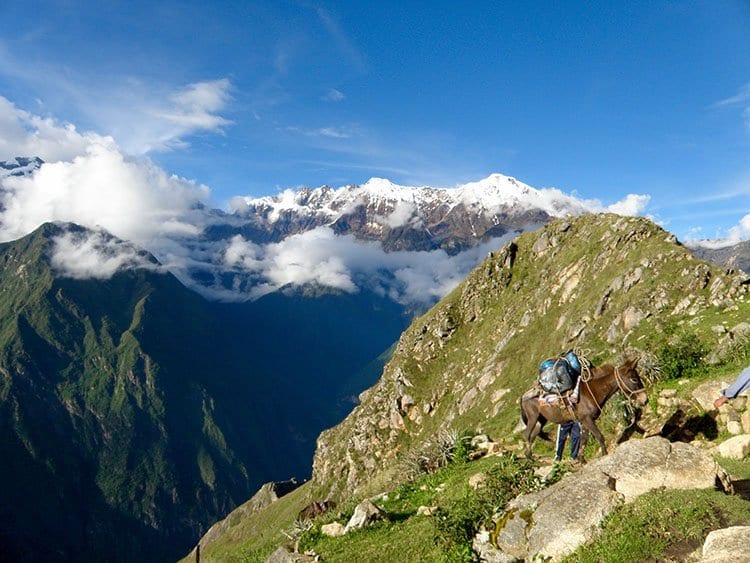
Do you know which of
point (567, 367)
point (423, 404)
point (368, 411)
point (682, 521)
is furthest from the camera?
point (368, 411)

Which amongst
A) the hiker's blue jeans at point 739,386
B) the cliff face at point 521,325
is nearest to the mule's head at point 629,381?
the hiker's blue jeans at point 739,386

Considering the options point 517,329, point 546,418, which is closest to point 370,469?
point 517,329

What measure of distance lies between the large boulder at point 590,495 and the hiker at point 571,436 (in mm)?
7421

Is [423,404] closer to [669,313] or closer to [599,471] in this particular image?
[669,313]

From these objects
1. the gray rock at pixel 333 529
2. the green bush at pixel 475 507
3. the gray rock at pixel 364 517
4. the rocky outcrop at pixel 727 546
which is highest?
the rocky outcrop at pixel 727 546

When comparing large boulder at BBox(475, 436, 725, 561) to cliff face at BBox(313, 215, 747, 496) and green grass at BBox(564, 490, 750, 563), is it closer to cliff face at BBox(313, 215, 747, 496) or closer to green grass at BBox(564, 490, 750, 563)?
green grass at BBox(564, 490, 750, 563)

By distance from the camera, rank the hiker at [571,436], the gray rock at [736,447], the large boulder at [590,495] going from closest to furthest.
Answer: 1. the large boulder at [590,495]
2. the gray rock at [736,447]
3. the hiker at [571,436]

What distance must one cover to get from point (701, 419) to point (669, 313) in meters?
28.8

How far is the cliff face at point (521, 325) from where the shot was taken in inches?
1836

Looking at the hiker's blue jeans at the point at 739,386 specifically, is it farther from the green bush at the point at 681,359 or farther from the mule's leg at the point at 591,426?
the green bush at the point at 681,359

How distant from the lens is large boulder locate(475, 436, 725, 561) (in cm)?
1179

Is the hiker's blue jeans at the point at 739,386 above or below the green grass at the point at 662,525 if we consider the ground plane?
above

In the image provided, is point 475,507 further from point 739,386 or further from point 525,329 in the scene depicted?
point 525,329

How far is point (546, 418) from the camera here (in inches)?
882
